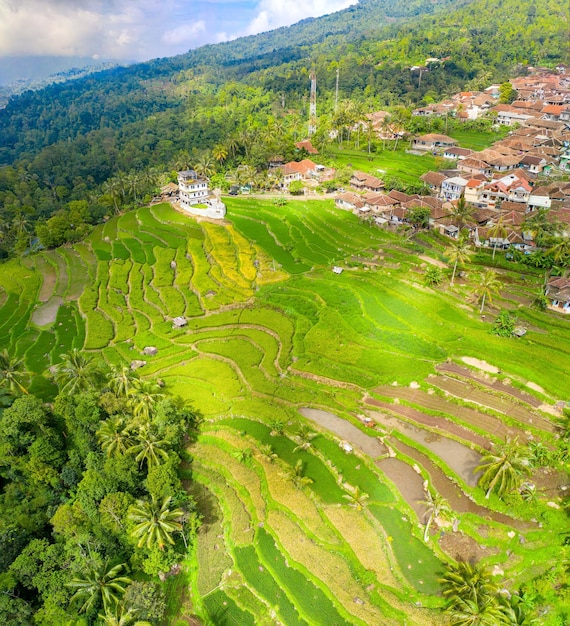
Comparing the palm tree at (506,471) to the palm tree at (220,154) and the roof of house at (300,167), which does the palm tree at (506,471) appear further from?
the palm tree at (220,154)

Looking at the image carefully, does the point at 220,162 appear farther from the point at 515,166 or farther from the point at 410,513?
the point at 410,513

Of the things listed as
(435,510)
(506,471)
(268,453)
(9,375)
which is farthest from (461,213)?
(9,375)

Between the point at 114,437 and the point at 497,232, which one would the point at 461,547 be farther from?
the point at 497,232

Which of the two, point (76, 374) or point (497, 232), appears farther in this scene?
point (497, 232)

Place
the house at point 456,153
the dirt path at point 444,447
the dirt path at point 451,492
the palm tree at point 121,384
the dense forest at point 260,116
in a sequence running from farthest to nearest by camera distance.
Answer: the dense forest at point 260,116 → the house at point 456,153 → the palm tree at point 121,384 → the dirt path at point 444,447 → the dirt path at point 451,492

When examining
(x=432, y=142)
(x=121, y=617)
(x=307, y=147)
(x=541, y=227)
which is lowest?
(x=121, y=617)

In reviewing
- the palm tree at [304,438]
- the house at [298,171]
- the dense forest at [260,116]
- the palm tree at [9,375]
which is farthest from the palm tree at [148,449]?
the dense forest at [260,116]

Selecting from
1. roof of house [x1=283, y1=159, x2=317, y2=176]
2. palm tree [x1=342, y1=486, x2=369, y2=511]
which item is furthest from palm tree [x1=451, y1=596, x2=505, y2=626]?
roof of house [x1=283, y1=159, x2=317, y2=176]
